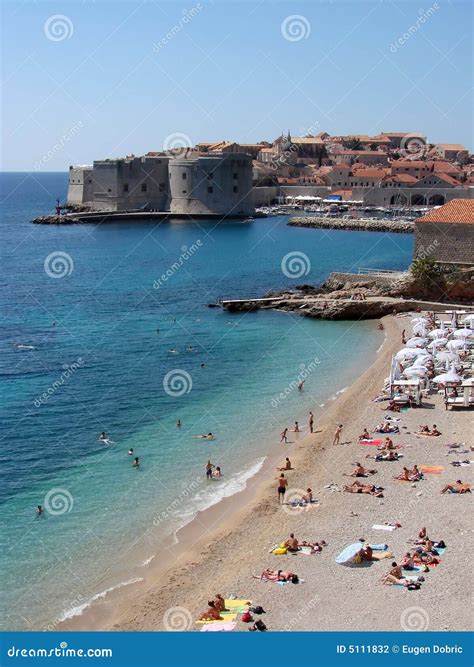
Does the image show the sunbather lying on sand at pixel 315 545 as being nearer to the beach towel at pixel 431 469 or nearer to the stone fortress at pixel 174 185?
the beach towel at pixel 431 469

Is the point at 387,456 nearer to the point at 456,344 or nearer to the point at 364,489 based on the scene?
the point at 364,489

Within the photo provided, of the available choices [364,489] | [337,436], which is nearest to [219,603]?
[364,489]

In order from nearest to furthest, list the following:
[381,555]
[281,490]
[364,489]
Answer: [381,555] → [364,489] → [281,490]

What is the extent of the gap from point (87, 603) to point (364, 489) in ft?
16.2

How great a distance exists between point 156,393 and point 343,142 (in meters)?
111

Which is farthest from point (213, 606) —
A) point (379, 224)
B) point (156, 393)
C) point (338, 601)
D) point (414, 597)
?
point (379, 224)

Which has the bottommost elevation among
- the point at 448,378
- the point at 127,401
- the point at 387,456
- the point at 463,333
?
the point at 387,456

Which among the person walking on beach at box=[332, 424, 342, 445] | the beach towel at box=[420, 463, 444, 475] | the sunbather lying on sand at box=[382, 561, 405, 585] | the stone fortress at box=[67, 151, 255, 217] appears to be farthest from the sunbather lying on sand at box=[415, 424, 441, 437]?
the stone fortress at box=[67, 151, 255, 217]

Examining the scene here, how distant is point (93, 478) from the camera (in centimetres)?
1659

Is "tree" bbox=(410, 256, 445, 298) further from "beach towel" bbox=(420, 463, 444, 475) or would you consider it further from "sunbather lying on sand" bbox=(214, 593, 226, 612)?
"sunbather lying on sand" bbox=(214, 593, 226, 612)

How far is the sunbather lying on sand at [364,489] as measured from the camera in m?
14.7

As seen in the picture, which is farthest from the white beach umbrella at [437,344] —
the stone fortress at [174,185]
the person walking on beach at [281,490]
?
the stone fortress at [174,185]

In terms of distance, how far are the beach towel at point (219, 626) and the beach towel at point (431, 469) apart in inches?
234

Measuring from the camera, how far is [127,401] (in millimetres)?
21562
